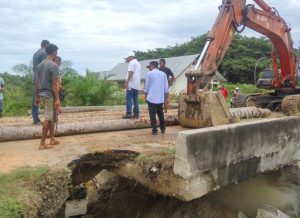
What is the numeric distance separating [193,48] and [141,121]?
153 feet

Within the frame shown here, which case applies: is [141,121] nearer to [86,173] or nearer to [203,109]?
[203,109]

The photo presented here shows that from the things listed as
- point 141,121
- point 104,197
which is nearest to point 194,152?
point 104,197

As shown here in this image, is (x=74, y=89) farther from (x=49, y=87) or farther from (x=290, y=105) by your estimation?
(x=49, y=87)

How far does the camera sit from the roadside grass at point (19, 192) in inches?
174

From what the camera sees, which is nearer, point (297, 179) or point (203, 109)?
point (297, 179)

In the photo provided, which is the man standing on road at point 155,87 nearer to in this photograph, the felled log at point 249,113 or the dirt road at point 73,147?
the dirt road at point 73,147

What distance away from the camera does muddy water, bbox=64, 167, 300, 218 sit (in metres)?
7.34

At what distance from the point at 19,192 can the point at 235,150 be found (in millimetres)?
3153

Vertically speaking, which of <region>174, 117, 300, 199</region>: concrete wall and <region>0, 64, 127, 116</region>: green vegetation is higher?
<region>0, 64, 127, 116</region>: green vegetation

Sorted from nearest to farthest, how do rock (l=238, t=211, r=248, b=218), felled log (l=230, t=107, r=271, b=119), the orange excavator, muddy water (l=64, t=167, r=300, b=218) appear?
rock (l=238, t=211, r=248, b=218)
muddy water (l=64, t=167, r=300, b=218)
the orange excavator
felled log (l=230, t=107, r=271, b=119)

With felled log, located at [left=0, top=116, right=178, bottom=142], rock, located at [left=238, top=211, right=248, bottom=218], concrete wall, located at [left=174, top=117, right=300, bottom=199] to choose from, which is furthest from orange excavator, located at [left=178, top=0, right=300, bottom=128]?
rock, located at [left=238, top=211, right=248, bottom=218]

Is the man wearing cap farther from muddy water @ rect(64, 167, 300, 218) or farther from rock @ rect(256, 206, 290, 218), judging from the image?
rock @ rect(256, 206, 290, 218)

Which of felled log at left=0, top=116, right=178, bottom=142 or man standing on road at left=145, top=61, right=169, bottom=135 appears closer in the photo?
felled log at left=0, top=116, right=178, bottom=142

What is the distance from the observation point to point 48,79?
21.7ft
